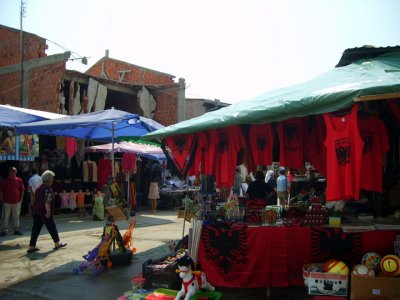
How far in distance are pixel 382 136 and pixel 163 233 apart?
7634mm

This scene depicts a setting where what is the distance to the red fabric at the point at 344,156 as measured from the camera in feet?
14.8

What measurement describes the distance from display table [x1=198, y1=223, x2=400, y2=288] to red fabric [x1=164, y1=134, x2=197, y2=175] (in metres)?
1.47

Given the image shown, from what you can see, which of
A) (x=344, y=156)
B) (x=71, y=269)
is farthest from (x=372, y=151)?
(x=71, y=269)

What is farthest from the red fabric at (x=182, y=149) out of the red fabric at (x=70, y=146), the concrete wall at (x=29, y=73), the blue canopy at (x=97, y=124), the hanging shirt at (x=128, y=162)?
the concrete wall at (x=29, y=73)

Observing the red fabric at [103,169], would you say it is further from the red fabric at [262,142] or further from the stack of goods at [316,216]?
the stack of goods at [316,216]

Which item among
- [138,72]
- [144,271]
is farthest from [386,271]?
[138,72]

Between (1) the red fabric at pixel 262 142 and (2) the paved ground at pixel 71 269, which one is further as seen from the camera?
(1) the red fabric at pixel 262 142

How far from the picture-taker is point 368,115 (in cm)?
569

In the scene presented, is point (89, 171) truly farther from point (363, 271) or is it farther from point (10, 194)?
point (363, 271)

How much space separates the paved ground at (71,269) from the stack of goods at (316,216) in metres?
1.01

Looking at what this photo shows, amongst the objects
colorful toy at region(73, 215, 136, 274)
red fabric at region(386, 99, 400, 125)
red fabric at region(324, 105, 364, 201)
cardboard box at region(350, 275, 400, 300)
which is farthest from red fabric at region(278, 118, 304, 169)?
colorful toy at region(73, 215, 136, 274)

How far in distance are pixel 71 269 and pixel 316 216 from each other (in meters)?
4.47

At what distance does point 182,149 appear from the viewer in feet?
23.9

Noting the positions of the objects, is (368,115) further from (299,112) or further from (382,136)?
(299,112)
